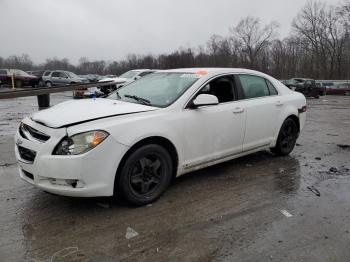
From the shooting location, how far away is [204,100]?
4605 millimetres

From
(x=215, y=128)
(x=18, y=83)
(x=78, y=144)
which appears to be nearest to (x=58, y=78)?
(x=18, y=83)

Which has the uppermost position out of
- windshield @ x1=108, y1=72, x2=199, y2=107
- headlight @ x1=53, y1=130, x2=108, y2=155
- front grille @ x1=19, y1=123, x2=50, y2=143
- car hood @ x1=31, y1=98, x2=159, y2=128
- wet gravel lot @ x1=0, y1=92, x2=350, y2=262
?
windshield @ x1=108, y1=72, x2=199, y2=107

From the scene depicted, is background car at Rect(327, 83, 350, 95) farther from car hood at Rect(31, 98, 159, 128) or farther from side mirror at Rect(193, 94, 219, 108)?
car hood at Rect(31, 98, 159, 128)

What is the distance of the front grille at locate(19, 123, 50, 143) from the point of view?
3819 mm

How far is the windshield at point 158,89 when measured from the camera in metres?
4.71

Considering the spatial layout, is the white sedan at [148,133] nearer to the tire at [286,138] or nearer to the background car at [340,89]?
the tire at [286,138]

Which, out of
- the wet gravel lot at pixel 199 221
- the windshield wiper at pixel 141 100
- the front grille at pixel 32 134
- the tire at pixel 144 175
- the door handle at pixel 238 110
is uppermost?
the windshield wiper at pixel 141 100

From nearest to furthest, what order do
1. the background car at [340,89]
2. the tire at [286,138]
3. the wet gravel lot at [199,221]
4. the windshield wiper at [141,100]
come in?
the wet gravel lot at [199,221]
the windshield wiper at [141,100]
the tire at [286,138]
the background car at [340,89]

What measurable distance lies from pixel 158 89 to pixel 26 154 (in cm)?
191

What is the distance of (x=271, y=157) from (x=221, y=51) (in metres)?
74.9

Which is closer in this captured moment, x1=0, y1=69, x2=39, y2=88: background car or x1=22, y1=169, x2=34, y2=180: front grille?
x1=22, y1=169, x2=34, y2=180: front grille

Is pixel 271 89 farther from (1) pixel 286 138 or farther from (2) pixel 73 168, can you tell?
(2) pixel 73 168

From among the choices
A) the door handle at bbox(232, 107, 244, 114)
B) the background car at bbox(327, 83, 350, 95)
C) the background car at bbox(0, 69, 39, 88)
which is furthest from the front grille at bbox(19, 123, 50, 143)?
the background car at bbox(327, 83, 350, 95)

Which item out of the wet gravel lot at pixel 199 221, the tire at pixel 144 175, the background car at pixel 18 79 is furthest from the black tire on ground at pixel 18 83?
the tire at pixel 144 175
